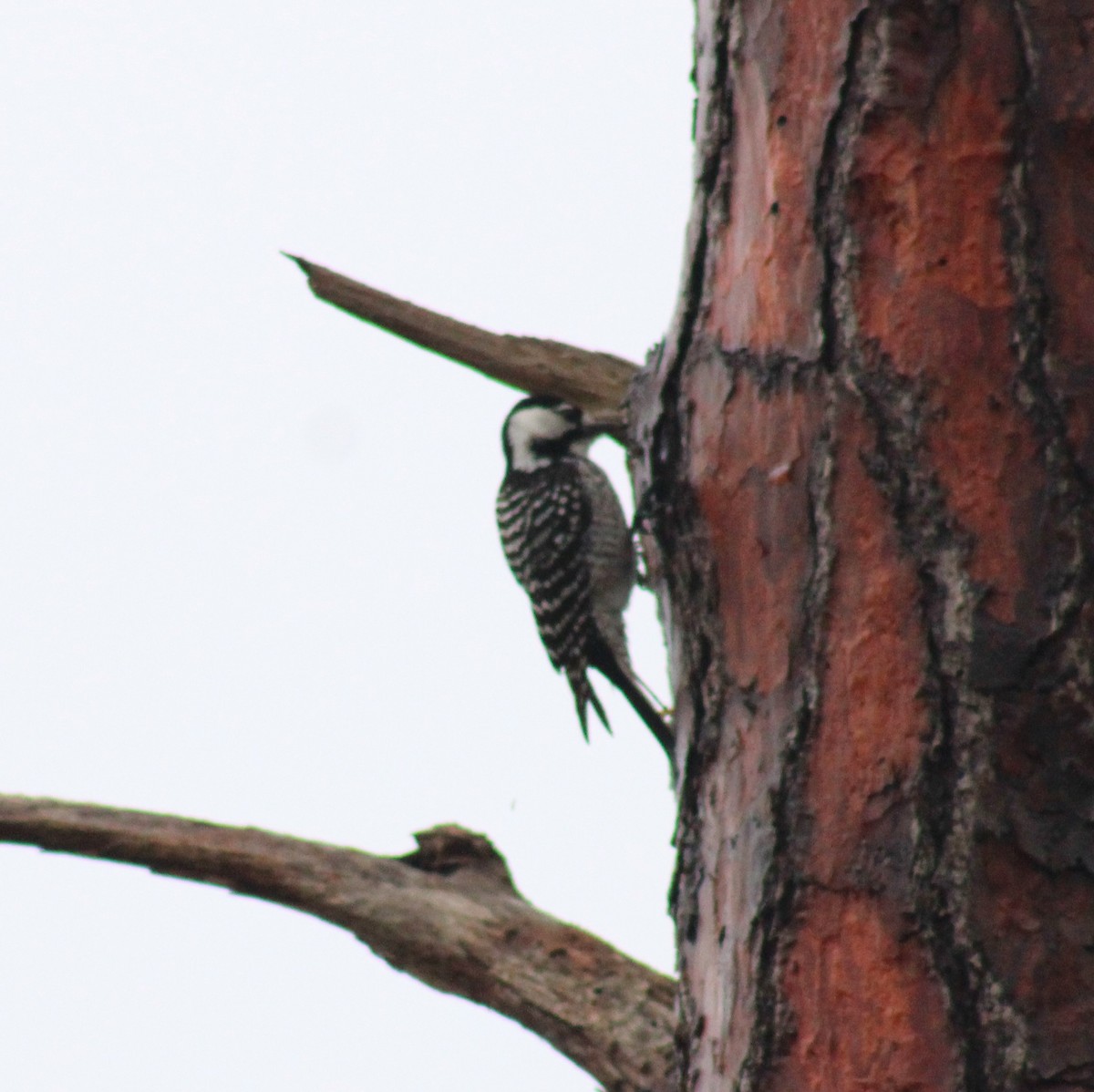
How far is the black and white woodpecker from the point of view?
6.71 meters

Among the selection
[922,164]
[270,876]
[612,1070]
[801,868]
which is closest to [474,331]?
[270,876]

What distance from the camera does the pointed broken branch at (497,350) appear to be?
4.02m

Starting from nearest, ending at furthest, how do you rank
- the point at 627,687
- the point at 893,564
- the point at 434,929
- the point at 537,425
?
the point at 893,564
the point at 434,929
the point at 627,687
the point at 537,425

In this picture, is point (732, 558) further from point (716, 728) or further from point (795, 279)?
point (795, 279)

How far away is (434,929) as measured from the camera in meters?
3.60

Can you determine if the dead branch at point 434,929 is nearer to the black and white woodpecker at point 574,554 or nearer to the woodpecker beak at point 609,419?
the woodpecker beak at point 609,419

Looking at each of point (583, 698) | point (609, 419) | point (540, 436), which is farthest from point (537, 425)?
point (609, 419)

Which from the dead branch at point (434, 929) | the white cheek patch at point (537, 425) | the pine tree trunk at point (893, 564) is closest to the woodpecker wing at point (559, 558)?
the white cheek patch at point (537, 425)

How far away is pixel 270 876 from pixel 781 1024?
175 cm

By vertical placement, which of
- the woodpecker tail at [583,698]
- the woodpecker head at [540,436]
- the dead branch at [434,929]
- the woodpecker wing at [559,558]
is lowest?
A: the dead branch at [434,929]

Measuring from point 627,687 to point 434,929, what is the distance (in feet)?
9.88

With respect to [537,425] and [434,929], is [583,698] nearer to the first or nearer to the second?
[537,425]

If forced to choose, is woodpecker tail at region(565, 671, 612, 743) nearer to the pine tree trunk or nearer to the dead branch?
the dead branch

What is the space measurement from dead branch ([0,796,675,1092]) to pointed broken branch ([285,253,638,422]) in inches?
48.9
